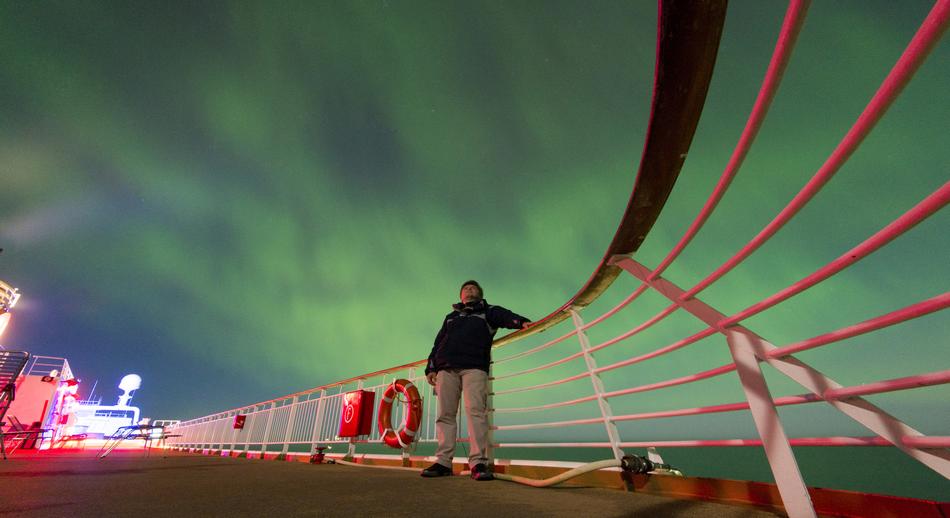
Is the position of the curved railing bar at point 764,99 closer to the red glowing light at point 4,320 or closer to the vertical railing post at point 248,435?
the vertical railing post at point 248,435

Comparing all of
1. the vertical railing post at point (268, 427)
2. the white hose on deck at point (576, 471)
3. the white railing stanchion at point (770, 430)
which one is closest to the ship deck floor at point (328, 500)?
the white hose on deck at point (576, 471)

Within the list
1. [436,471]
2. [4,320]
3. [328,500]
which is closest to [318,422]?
[436,471]

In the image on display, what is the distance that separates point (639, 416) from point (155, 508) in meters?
1.85

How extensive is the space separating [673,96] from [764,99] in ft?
0.66

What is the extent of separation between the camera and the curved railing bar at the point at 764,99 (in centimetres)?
64

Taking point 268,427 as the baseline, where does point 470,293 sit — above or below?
above

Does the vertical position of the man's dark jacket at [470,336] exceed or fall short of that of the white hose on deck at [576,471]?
it exceeds it

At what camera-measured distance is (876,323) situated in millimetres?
741

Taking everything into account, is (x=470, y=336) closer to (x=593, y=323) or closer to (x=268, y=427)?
(x=593, y=323)

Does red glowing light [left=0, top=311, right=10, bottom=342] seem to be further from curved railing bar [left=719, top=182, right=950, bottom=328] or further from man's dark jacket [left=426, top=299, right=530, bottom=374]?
curved railing bar [left=719, top=182, right=950, bottom=328]

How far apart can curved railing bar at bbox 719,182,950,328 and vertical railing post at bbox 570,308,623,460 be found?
110 cm

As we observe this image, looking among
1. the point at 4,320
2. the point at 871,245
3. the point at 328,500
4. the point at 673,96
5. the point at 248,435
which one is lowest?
the point at 328,500

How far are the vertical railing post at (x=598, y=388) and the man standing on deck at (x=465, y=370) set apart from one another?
0.53m

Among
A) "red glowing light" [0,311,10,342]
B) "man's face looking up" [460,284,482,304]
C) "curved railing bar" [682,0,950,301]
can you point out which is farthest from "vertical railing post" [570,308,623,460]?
"red glowing light" [0,311,10,342]
